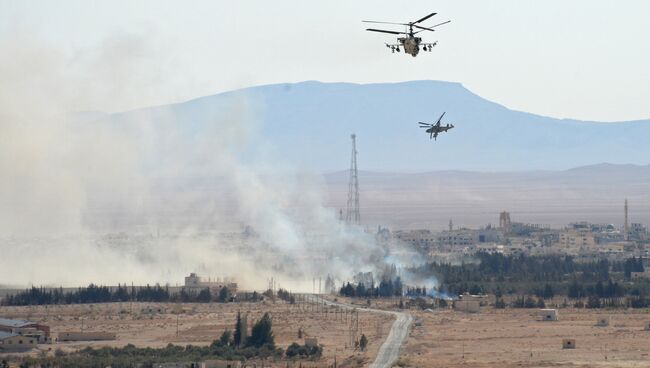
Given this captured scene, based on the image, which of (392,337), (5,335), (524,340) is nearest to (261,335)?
(392,337)

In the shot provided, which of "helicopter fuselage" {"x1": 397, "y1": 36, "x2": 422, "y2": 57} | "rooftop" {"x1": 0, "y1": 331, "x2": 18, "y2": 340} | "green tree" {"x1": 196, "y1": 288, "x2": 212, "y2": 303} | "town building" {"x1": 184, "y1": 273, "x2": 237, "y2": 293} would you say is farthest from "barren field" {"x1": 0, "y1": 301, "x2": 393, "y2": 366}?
"helicopter fuselage" {"x1": 397, "y1": 36, "x2": 422, "y2": 57}

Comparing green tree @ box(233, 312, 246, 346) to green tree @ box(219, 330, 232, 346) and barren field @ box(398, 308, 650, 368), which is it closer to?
green tree @ box(219, 330, 232, 346)

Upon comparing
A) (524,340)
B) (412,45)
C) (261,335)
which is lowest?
(524,340)

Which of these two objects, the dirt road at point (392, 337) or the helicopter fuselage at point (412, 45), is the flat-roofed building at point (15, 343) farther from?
the helicopter fuselage at point (412, 45)

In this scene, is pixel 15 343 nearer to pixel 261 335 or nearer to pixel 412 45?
pixel 261 335

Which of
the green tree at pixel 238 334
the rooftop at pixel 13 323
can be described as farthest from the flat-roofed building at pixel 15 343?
the green tree at pixel 238 334

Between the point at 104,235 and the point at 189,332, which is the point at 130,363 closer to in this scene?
the point at 189,332
